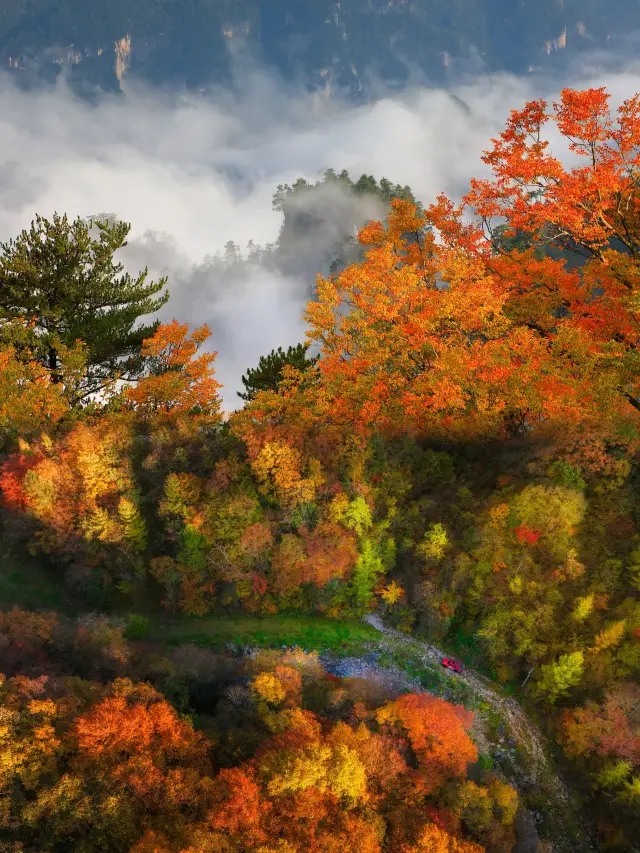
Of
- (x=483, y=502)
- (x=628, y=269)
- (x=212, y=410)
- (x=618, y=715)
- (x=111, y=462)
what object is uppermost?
(x=212, y=410)

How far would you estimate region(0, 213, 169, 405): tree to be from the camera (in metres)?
33.5

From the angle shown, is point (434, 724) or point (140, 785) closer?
point (140, 785)

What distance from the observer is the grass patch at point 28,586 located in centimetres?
2672

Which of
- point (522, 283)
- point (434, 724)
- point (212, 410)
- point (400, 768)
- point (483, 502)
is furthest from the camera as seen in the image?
point (212, 410)

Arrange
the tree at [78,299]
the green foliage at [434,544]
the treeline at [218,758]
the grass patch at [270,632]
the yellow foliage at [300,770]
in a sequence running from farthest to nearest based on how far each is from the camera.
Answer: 1. the tree at [78,299]
2. the green foliage at [434,544]
3. the grass patch at [270,632]
4. the yellow foliage at [300,770]
5. the treeline at [218,758]

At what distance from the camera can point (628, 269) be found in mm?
26469

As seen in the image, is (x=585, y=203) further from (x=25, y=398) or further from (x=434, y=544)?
(x=25, y=398)

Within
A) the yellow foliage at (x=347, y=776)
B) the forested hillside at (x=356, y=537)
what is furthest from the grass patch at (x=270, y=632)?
the yellow foliage at (x=347, y=776)

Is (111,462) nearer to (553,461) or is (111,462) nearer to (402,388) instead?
(402,388)

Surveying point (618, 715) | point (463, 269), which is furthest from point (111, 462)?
point (618, 715)

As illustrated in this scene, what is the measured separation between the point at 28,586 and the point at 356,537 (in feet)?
53.2

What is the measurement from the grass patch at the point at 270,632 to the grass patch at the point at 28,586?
5188 millimetres

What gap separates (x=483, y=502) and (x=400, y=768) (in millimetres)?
14072

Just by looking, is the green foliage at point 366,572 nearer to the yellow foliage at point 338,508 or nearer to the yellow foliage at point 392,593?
the yellow foliage at point 392,593
